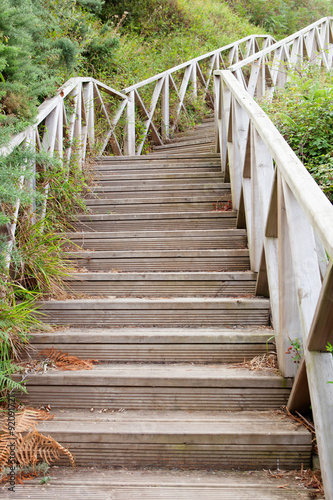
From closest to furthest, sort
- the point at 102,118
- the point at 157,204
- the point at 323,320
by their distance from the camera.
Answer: the point at 323,320
the point at 157,204
the point at 102,118

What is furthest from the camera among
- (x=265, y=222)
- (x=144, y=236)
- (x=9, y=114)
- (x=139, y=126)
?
(x=139, y=126)

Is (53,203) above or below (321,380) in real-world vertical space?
above

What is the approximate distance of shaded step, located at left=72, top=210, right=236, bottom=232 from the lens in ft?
11.0

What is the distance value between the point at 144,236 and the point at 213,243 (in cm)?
51

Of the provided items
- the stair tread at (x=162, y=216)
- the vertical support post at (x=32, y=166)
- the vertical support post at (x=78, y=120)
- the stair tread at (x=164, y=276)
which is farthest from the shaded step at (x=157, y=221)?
the vertical support post at (x=78, y=120)

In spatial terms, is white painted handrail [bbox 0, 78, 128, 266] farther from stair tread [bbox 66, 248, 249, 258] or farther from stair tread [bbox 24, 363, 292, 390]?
stair tread [bbox 24, 363, 292, 390]

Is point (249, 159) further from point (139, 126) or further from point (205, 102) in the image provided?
point (205, 102)

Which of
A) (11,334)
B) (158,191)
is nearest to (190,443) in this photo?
(11,334)

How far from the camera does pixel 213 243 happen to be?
10.1ft

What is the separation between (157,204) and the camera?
3656mm

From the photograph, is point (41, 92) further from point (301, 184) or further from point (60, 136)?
point (301, 184)

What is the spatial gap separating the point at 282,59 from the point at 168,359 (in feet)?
22.7

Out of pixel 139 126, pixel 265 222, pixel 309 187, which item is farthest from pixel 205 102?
pixel 309 187

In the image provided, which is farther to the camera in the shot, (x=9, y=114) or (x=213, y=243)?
(x=213, y=243)
